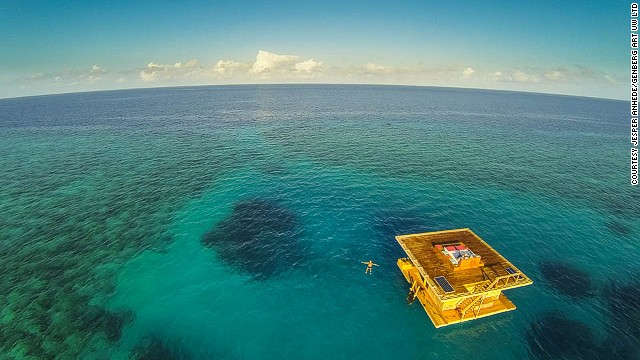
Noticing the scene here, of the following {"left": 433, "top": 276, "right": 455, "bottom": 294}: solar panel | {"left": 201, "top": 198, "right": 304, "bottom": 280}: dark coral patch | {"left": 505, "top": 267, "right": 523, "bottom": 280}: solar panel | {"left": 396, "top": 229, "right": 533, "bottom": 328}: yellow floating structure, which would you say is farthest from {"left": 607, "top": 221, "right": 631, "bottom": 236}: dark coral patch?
{"left": 201, "top": 198, "right": 304, "bottom": 280}: dark coral patch

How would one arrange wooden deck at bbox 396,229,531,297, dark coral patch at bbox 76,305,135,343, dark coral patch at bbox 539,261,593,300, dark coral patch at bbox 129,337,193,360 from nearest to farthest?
dark coral patch at bbox 129,337,193,360 → dark coral patch at bbox 76,305,135,343 → wooden deck at bbox 396,229,531,297 → dark coral patch at bbox 539,261,593,300

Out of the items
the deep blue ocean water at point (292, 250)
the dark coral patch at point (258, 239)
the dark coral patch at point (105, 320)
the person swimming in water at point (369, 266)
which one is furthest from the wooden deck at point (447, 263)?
the dark coral patch at point (105, 320)

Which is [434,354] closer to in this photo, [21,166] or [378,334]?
[378,334]

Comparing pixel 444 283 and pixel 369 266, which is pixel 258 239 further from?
pixel 444 283

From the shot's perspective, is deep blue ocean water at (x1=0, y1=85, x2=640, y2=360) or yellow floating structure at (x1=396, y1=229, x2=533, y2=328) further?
yellow floating structure at (x1=396, y1=229, x2=533, y2=328)

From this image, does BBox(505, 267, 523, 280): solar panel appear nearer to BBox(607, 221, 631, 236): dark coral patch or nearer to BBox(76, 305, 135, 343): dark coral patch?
BBox(607, 221, 631, 236): dark coral patch
